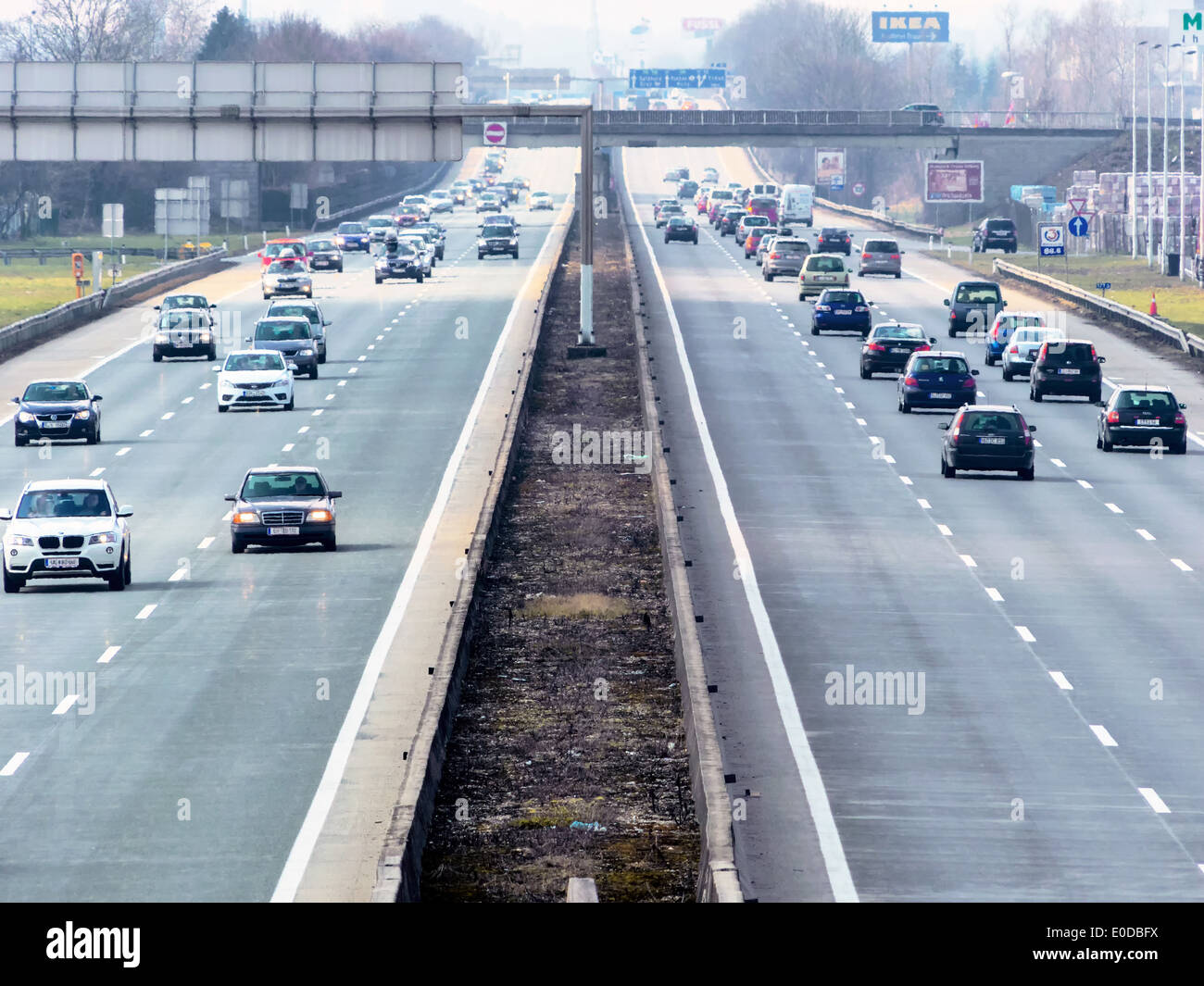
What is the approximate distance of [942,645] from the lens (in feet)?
95.4

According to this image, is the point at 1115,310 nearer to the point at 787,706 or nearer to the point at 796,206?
the point at 787,706

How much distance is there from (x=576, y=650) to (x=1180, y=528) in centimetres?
1453

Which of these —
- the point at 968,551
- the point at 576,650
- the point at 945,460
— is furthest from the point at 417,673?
the point at 945,460

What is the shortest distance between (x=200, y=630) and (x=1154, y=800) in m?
13.3

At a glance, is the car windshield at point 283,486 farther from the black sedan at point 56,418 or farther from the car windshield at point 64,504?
the black sedan at point 56,418

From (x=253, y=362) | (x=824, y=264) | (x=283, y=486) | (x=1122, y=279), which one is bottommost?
(x=283, y=486)

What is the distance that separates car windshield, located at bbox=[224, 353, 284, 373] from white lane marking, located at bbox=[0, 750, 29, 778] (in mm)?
34421

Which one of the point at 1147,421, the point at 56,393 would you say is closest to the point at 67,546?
the point at 56,393

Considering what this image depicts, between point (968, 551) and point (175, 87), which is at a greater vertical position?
point (175, 87)

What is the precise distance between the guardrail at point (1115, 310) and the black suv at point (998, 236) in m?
19.8

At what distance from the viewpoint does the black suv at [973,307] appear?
73.4 m

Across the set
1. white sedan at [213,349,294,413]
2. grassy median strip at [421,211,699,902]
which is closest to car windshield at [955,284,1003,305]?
white sedan at [213,349,294,413]

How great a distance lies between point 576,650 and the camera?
2841 cm

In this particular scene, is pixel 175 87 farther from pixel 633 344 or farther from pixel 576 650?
pixel 576 650
